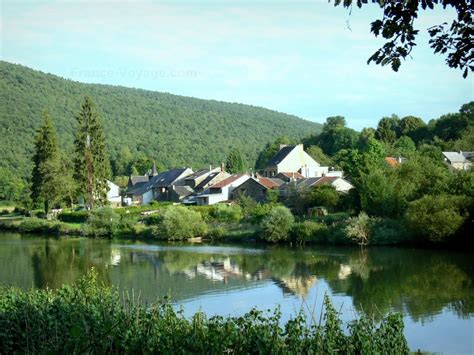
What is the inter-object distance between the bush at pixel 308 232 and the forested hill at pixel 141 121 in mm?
65777

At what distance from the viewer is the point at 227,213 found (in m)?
49.8

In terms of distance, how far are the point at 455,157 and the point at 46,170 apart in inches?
1698

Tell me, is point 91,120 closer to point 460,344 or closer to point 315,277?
point 315,277

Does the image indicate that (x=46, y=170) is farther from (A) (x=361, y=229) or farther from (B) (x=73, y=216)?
(A) (x=361, y=229)

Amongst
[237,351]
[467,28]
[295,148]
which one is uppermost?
[295,148]

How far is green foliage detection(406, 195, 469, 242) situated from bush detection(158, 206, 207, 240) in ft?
55.9

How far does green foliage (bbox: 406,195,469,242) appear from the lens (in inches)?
1384

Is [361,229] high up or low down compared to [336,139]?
down

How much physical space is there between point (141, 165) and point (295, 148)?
43243 mm

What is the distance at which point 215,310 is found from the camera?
2006 centimetres

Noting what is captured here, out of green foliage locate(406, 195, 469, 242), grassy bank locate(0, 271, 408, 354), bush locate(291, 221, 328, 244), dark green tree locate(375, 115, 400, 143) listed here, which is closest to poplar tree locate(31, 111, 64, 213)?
bush locate(291, 221, 328, 244)

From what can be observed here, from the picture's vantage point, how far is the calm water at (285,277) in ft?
64.6

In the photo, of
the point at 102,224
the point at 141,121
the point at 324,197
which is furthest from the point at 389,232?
the point at 141,121

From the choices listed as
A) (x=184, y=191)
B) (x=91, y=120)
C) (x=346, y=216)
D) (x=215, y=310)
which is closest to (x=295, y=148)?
(x=184, y=191)
